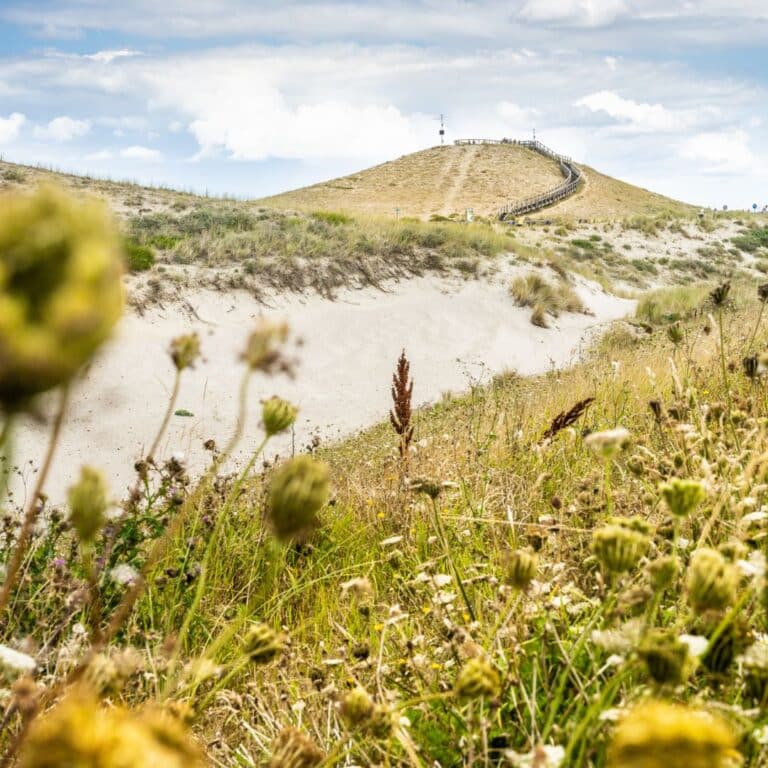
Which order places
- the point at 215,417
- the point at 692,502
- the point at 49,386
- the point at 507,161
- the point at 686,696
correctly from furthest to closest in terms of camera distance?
the point at 507,161 → the point at 215,417 → the point at 686,696 → the point at 692,502 → the point at 49,386

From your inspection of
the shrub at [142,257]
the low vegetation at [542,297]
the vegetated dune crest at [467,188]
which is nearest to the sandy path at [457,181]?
the vegetated dune crest at [467,188]

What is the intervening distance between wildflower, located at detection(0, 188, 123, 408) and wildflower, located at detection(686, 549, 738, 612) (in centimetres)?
83

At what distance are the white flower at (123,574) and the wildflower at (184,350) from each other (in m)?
2.06

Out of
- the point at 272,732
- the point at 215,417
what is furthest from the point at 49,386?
the point at 215,417

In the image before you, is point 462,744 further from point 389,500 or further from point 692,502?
point 389,500

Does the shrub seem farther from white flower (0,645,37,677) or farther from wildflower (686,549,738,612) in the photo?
wildflower (686,549,738,612)

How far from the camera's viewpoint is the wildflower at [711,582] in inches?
35.4

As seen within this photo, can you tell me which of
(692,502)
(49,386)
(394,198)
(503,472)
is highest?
(394,198)

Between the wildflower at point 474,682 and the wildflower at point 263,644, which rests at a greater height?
the wildflower at point 263,644

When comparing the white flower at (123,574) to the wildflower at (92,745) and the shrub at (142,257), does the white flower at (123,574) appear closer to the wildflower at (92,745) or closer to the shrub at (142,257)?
the wildflower at (92,745)

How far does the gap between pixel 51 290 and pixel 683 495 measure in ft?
3.54

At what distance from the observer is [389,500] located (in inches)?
149

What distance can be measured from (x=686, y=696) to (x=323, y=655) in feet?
4.48

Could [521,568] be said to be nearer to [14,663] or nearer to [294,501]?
[294,501]
